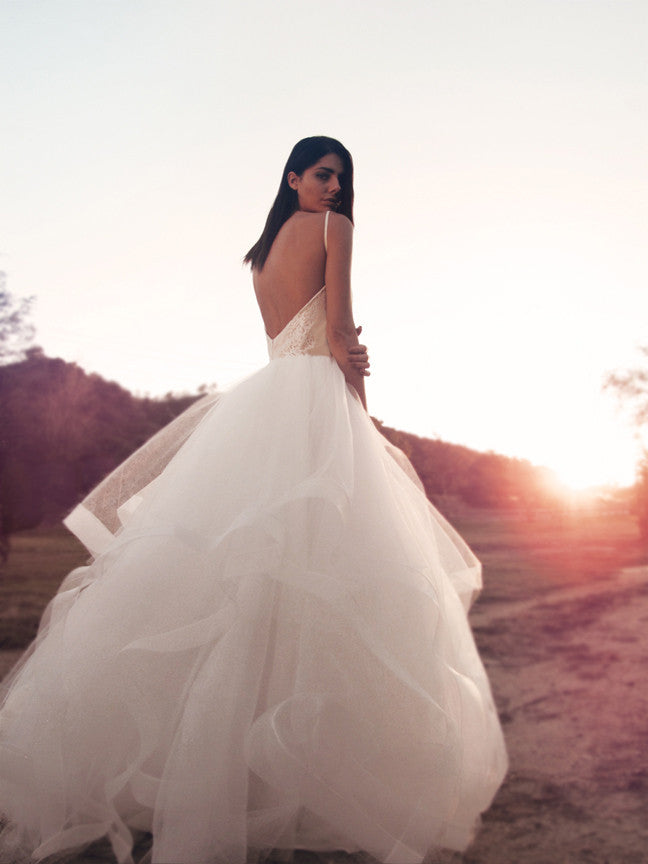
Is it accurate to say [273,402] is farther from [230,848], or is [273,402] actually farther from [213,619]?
[230,848]

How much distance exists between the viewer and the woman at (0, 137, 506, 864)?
5.59ft

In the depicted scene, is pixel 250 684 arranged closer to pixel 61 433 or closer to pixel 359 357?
pixel 359 357

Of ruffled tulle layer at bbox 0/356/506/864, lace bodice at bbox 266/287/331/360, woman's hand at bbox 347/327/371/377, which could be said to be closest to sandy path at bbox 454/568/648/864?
ruffled tulle layer at bbox 0/356/506/864

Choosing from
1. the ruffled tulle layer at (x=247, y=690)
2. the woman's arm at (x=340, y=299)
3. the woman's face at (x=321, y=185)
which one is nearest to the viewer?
the ruffled tulle layer at (x=247, y=690)

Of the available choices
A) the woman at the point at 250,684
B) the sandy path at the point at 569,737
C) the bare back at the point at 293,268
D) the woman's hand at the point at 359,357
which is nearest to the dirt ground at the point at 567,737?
the sandy path at the point at 569,737

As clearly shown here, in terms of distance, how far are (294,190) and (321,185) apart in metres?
0.15

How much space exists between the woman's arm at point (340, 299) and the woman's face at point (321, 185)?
223 mm

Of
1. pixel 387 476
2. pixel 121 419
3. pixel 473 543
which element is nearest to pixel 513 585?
pixel 473 543

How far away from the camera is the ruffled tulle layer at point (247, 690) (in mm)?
1700

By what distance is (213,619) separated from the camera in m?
1.80

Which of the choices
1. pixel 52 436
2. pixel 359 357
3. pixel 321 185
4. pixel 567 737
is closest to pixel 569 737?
pixel 567 737

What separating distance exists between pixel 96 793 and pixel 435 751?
946 mm

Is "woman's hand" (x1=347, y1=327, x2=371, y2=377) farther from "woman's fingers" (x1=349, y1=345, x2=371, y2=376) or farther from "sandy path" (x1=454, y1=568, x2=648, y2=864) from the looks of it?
"sandy path" (x1=454, y1=568, x2=648, y2=864)

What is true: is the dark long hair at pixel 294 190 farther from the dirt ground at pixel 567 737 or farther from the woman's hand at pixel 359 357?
the dirt ground at pixel 567 737
